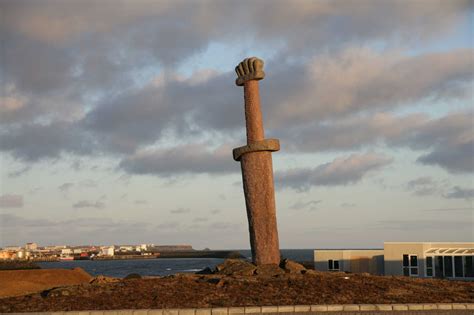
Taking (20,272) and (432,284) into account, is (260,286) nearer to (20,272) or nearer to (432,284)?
(432,284)

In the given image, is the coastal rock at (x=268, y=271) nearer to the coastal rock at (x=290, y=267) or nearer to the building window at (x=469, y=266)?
the coastal rock at (x=290, y=267)

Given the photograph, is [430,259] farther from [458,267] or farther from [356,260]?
[356,260]

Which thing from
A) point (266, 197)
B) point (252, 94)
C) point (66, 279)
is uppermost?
point (252, 94)

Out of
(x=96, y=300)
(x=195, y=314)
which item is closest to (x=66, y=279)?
(x=96, y=300)

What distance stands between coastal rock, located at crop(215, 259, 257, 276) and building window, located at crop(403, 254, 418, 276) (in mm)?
18420

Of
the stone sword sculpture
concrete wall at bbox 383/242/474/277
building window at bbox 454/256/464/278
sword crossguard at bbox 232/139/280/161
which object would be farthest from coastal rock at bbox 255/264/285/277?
building window at bbox 454/256/464/278

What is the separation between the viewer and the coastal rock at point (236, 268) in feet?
69.3

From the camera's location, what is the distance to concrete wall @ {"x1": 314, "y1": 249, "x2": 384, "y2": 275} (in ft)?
131

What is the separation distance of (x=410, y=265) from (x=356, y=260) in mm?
3876

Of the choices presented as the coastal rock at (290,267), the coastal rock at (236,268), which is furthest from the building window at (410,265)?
the coastal rock at (236,268)

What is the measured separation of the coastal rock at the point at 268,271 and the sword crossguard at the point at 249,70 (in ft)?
23.9

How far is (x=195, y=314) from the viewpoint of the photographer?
15.2 m

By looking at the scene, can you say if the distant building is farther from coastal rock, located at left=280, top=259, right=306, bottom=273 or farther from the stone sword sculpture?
coastal rock, located at left=280, top=259, right=306, bottom=273

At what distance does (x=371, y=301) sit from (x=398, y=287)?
2.82 m
